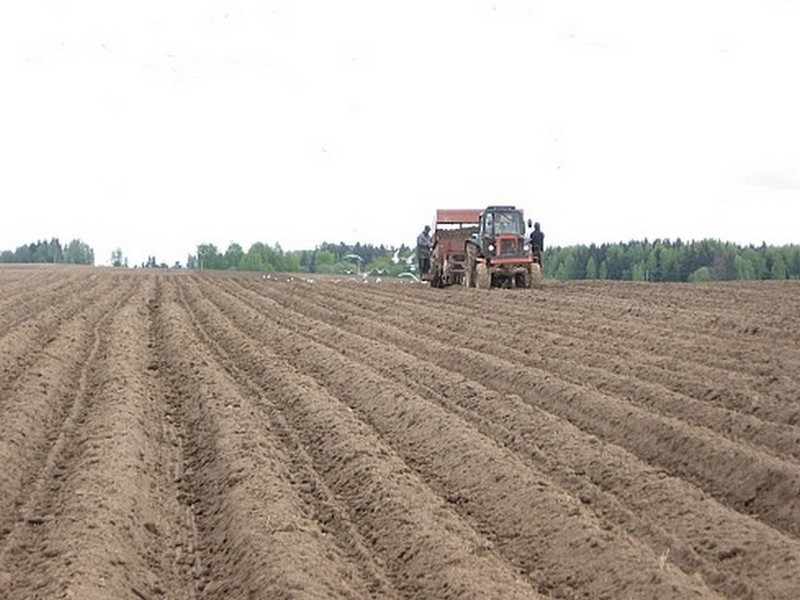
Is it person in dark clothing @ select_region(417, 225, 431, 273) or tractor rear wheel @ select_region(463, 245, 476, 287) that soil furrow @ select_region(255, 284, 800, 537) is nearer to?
tractor rear wheel @ select_region(463, 245, 476, 287)

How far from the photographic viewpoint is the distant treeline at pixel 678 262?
8462 centimetres

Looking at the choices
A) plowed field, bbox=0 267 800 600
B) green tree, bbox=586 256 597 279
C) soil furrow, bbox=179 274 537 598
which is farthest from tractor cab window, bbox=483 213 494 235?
green tree, bbox=586 256 597 279

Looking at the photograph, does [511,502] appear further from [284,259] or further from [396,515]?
[284,259]

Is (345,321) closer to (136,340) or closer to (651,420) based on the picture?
(136,340)

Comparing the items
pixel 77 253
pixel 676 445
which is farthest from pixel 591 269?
pixel 77 253

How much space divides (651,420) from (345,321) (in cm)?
1207

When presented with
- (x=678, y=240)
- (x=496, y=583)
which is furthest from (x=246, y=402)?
(x=678, y=240)

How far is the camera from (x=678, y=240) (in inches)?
4154

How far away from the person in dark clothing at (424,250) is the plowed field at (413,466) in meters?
20.7

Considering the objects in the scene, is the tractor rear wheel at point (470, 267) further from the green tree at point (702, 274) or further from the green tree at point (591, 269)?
the green tree at point (591, 269)

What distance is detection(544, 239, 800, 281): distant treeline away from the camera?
8462cm

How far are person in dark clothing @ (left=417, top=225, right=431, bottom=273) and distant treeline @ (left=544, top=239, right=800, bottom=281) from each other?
47.7 metres

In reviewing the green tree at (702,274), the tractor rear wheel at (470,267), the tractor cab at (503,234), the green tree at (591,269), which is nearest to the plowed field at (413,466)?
the tractor cab at (503,234)

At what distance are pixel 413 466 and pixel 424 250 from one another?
95.8 feet
